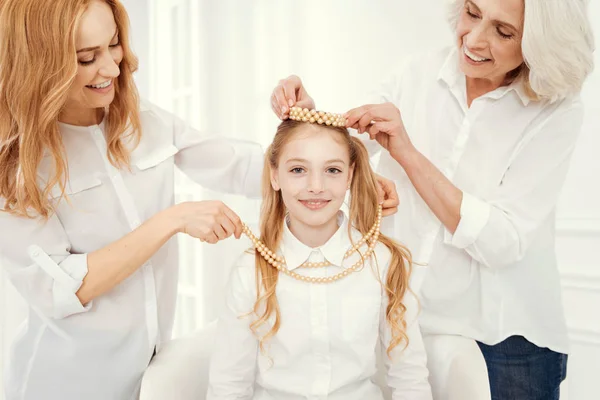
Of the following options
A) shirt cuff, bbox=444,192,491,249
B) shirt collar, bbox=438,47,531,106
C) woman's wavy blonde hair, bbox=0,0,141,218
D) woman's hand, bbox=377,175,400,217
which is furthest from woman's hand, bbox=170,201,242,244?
shirt collar, bbox=438,47,531,106

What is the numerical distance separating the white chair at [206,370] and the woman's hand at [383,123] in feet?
1.53

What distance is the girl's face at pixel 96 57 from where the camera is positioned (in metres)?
1.20

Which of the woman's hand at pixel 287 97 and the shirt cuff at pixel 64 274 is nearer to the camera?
the shirt cuff at pixel 64 274

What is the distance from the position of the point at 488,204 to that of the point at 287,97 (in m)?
0.52

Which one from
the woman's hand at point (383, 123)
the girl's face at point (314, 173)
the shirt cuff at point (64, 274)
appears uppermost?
the woman's hand at point (383, 123)

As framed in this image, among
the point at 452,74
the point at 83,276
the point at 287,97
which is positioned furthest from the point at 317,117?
the point at 83,276

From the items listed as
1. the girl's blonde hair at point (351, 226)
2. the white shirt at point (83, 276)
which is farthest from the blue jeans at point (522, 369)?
the white shirt at point (83, 276)

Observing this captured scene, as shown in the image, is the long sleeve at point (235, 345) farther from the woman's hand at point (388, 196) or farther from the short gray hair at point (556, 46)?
the short gray hair at point (556, 46)

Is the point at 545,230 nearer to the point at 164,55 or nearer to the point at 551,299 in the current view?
the point at 551,299

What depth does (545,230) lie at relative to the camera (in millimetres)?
1464

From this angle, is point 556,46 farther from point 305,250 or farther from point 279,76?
point 279,76

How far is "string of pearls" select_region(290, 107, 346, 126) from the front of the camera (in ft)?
4.32

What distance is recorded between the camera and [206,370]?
4.83 feet

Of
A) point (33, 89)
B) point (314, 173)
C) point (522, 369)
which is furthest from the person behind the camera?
point (522, 369)
